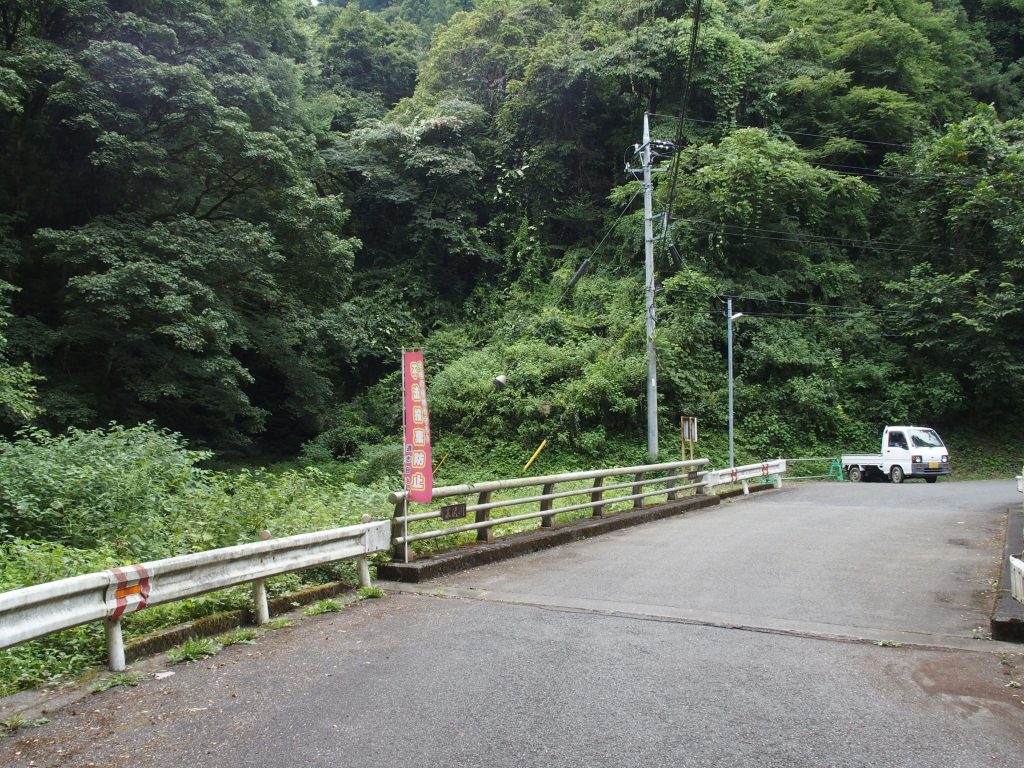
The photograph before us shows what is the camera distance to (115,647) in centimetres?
499

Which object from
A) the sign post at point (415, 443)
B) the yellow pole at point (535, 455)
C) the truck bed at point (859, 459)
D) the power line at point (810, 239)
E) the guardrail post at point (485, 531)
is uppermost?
the power line at point (810, 239)

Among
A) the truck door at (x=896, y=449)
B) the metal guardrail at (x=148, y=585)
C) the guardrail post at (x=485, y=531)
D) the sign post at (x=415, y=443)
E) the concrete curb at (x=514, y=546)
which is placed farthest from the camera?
the truck door at (x=896, y=449)

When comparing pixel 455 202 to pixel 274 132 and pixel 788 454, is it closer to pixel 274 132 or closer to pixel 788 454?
pixel 274 132

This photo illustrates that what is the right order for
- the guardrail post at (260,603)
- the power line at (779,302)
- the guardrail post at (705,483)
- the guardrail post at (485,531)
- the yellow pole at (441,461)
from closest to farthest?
the guardrail post at (260,603)
the guardrail post at (485,531)
the guardrail post at (705,483)
the yellow pole at (441,461)
the power line at (779,302)

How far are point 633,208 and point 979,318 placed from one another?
45.0 ft

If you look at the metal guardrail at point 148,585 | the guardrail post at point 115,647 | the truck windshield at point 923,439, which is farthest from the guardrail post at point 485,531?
the truck windshield at point 923,439

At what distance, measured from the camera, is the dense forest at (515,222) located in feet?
67.1

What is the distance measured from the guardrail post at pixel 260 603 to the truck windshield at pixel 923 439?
24.0m

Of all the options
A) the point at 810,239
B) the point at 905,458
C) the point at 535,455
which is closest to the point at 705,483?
the point at 535,455

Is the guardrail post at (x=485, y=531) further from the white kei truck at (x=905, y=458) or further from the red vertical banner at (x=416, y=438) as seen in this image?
the white kei truck at (x=905, y=458)

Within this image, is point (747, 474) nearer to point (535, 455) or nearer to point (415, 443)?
point (535, 455)

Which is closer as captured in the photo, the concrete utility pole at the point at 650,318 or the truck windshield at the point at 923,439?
the concrete utility pole at the point at 650,318

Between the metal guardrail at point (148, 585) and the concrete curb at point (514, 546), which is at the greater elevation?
the metal guardrail at point (148, 585)

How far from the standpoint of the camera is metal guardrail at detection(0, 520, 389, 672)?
14.4 ft
